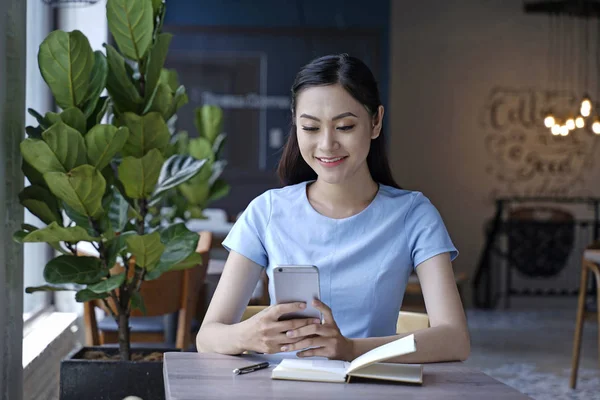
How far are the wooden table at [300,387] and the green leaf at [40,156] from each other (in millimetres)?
1068

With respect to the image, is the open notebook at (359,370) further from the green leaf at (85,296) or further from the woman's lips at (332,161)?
the green leaf at (85,296)

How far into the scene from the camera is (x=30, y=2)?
432 centimetres

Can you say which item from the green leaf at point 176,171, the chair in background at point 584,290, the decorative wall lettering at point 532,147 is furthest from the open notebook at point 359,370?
the decorative wall lettering at point 532,147

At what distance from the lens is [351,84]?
2.16 metres

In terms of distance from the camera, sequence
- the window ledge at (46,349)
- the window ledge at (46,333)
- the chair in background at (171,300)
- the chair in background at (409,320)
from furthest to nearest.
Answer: the chair in background at (171,300), the window ledge at (46,333), the window ledge at (46,349), the chair in background at (409,320)

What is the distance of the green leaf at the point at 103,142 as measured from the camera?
273cm

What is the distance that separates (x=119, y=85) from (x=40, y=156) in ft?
A: 1.44

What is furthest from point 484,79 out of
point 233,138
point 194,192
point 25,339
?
point 25,339

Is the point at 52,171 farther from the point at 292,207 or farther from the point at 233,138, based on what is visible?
the point at 233,138

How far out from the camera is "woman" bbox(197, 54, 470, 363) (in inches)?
83.9

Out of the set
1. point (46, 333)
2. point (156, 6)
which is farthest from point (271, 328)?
point (46, 333)

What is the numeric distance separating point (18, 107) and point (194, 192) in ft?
11.3

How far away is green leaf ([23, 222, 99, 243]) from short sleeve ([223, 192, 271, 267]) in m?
0.68

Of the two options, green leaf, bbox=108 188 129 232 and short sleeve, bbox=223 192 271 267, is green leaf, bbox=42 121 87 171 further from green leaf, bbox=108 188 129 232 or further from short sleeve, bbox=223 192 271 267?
short sleeve, bbox=223 192 271 267
